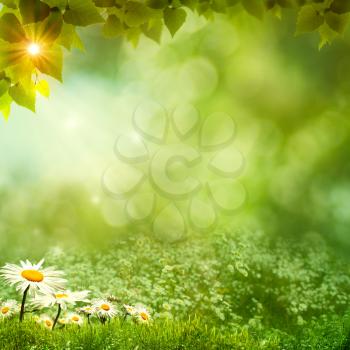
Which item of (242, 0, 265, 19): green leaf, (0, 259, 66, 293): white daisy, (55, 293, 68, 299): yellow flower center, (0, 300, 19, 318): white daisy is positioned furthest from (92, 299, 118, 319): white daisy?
(242, 0, 265, 19): green leaf

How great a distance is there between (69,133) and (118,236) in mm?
1891

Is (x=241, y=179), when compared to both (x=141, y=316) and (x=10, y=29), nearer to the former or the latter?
(x=141, y=316)

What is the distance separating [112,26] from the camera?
6.33 ft

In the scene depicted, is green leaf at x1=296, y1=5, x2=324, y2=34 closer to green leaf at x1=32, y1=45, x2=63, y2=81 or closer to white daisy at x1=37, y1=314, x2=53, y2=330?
green leaf at x1=32, y1=45, x2=63, y2=81

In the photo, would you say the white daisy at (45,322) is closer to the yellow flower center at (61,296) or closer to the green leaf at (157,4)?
the yellow flower center at (61,296)

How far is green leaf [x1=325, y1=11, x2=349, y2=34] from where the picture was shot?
1.83 meters

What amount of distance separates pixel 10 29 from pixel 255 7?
0.90 m

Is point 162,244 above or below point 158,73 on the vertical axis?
below

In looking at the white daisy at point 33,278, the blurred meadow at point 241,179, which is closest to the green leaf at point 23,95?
the white daisy at point 33,278

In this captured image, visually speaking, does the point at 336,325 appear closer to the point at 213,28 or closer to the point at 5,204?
the point at 5,204

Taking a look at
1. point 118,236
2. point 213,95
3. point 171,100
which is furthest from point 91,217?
point 213,95

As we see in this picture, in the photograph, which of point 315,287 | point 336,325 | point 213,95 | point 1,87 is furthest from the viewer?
point 213,95

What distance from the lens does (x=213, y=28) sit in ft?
28.3

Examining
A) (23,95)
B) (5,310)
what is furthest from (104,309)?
(23,95)
